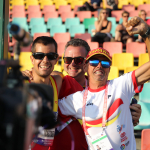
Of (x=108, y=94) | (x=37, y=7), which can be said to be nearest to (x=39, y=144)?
(x=108, y=94)

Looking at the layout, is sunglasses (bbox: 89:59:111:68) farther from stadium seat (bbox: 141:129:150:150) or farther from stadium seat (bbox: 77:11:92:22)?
stadium seat (bbox: 77:11:92:22)

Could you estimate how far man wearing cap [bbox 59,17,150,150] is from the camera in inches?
70.7

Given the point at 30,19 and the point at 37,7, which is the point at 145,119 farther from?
the point at 37,7

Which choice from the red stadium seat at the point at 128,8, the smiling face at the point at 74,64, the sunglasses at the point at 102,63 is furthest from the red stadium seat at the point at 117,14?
the sunglasses at the point at 102,63

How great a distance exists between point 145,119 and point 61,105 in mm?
2553

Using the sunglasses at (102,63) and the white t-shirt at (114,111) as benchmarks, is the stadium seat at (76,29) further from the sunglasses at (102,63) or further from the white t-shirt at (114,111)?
the white t-shirt at (114,111)

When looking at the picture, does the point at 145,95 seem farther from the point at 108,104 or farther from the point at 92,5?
the point at 92,5


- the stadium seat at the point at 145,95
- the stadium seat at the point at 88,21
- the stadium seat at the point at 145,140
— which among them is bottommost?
the stadium seat at the point at 145,140

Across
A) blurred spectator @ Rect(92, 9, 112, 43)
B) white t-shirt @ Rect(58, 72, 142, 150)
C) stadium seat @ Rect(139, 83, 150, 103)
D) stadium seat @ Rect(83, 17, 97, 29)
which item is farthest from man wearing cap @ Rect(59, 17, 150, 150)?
stadium seat @ Rect(83, 17, 97, 29)

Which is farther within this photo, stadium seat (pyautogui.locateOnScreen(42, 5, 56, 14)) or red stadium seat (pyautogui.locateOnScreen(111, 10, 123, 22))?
stadium seat (pyautogui.locateOnScreen(42, 5, 56, 14))

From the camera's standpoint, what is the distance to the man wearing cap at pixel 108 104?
1796 mm

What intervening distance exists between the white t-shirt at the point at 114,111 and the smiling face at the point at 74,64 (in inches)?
21.7

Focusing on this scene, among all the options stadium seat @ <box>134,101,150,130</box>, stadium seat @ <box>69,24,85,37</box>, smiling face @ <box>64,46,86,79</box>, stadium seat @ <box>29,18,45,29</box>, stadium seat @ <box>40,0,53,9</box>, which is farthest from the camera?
stadium seat @ <box>40,0,53,9</box>

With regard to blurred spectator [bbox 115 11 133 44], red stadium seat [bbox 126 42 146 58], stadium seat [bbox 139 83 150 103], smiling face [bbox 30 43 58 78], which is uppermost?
blurred spectator [bbox 115 11 133 44]
